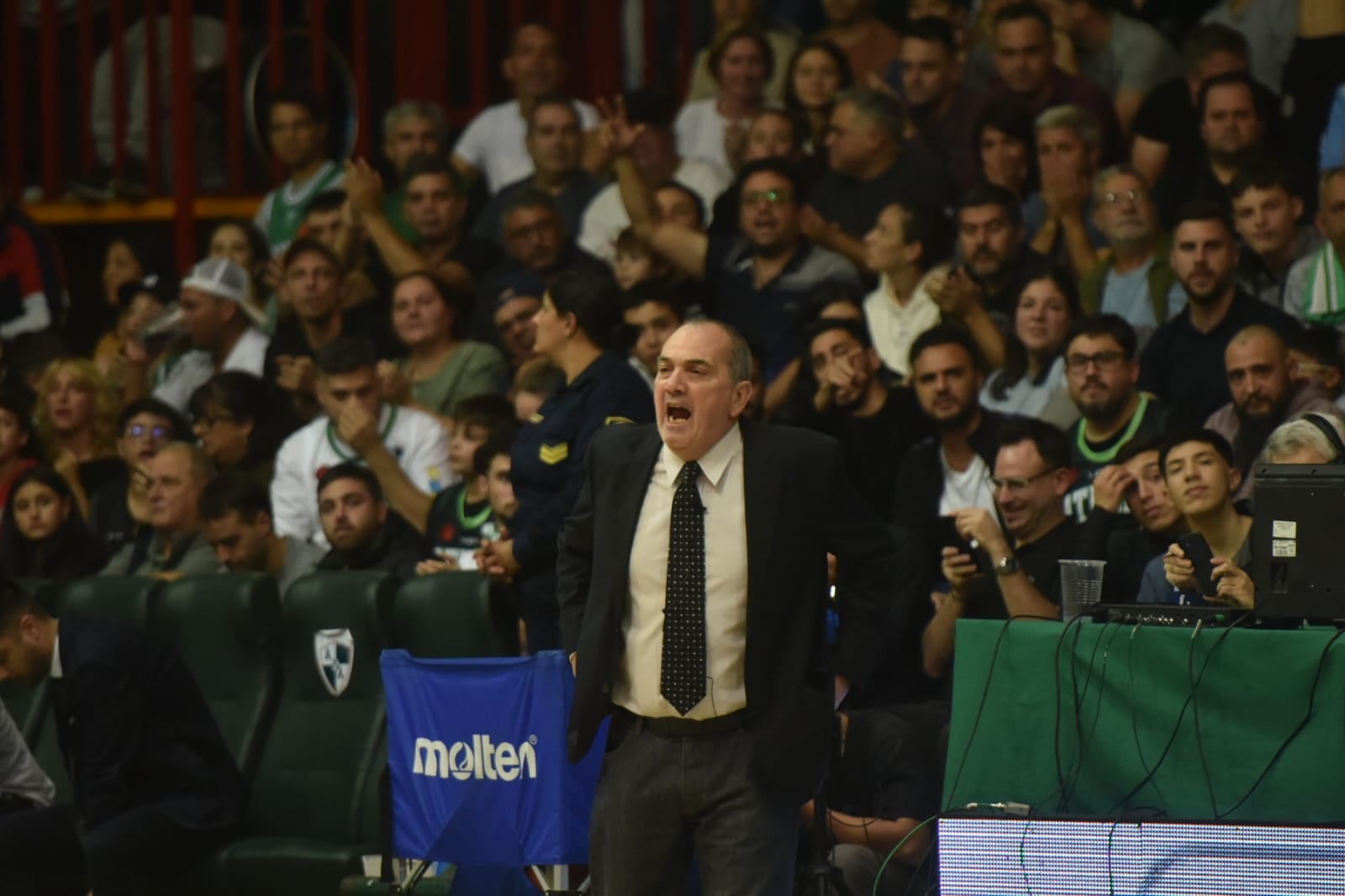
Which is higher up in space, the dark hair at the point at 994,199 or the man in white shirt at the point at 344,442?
the dark hair at the point at 994,199

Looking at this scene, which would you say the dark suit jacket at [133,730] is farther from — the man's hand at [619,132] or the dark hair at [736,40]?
the dark hair at [736,40]

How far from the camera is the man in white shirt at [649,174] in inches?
426

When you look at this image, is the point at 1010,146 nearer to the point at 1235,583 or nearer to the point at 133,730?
the point at 1235,583

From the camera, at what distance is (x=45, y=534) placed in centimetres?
977

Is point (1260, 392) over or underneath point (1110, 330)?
underneath

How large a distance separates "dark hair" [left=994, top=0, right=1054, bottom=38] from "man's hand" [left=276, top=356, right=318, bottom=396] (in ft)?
11.8

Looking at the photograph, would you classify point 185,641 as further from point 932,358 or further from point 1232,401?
point 1232,401

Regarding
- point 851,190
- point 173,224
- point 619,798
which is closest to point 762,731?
point 619,798

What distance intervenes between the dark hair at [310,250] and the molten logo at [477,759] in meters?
4.27

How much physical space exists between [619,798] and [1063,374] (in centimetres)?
411

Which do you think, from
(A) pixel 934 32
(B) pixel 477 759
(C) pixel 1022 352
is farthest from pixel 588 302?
(A) pixel 934 32

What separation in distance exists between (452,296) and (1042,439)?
3.77 meters

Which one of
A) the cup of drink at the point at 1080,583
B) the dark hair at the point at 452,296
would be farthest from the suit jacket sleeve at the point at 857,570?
the dark hair at the point at 452,296

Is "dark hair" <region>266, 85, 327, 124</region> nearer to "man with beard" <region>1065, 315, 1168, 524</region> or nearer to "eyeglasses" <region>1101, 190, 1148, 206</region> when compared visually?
"eyeglasses" <region>1101, 190, 1148, 206</region>
